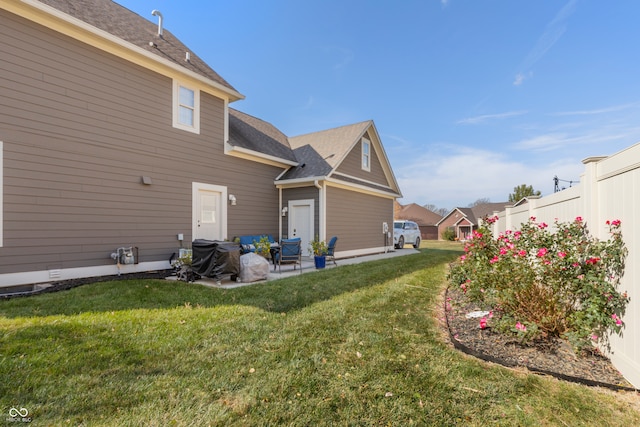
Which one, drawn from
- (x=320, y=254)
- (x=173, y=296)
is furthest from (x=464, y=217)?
(x=173, y=296)

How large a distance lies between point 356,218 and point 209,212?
20.2 ft

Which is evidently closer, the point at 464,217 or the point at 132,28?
the point at 132,28

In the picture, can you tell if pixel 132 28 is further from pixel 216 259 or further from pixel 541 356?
pixel 541 356

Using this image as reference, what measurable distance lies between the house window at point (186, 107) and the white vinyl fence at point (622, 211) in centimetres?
867

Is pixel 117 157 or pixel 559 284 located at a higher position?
pixel 117 157

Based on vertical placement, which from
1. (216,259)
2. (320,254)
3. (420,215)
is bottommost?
(320,254)

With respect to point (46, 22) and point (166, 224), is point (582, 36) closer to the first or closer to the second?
point (166, 224)

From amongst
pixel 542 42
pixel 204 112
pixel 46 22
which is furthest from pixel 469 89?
pixel 46 22

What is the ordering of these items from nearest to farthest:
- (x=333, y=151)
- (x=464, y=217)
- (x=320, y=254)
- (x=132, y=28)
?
(x=132, y=28) < (x=320, y=254) < (x=333, y=151) < (x=464, y=217)

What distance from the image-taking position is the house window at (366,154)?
1320 cm

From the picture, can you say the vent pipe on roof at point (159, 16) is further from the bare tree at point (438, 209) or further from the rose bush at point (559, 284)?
the bare tree at point (438, 209)

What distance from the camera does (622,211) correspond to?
2.59 metres

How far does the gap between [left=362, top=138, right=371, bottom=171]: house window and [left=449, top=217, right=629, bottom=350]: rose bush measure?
950cm

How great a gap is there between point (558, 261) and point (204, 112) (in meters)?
9.00
